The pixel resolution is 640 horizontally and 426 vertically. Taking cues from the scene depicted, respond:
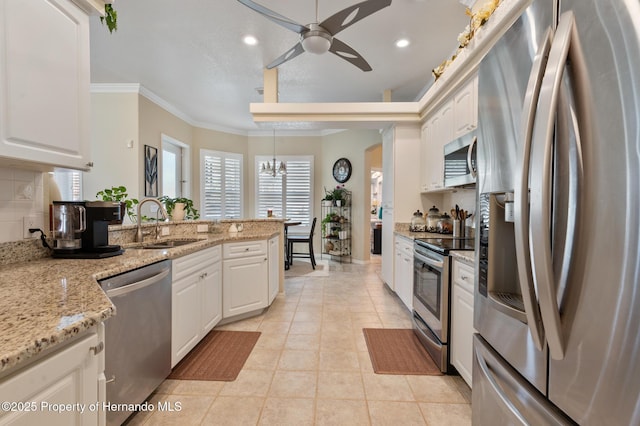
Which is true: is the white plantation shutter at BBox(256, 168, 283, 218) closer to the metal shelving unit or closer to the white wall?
the metal shelving unit

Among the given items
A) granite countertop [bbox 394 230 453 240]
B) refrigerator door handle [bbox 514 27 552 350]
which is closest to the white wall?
granite countertop [bbox 394 230 453 240]

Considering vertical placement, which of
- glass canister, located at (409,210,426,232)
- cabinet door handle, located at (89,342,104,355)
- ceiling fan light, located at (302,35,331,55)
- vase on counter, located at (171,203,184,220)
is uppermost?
ceiling fan light, located at (302,35,331,55)

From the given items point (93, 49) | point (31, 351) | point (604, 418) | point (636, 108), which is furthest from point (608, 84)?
point (93, 49)

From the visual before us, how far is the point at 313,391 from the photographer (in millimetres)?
1863

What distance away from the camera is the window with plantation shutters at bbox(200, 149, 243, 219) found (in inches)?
240

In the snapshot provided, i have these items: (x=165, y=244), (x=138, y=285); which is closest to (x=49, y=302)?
(x=138, y=285)

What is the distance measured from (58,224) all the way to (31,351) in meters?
1.36

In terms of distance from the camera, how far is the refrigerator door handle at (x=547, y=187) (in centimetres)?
65

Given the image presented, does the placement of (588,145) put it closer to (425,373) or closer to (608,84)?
(608,84)

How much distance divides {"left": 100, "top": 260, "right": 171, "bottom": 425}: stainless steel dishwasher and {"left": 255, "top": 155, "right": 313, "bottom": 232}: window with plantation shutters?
4.78m

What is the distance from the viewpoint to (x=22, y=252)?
1578 millimetres

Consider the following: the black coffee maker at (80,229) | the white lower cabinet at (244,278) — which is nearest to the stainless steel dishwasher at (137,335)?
the black coffee maker at (80,229)

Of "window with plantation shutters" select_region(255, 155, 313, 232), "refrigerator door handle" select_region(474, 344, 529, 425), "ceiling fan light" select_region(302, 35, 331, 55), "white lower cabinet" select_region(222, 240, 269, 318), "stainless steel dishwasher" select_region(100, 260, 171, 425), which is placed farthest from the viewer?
"window with plantation shutters" select_region(255, 155, 313, 232)

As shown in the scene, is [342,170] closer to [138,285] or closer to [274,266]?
[274,266]
